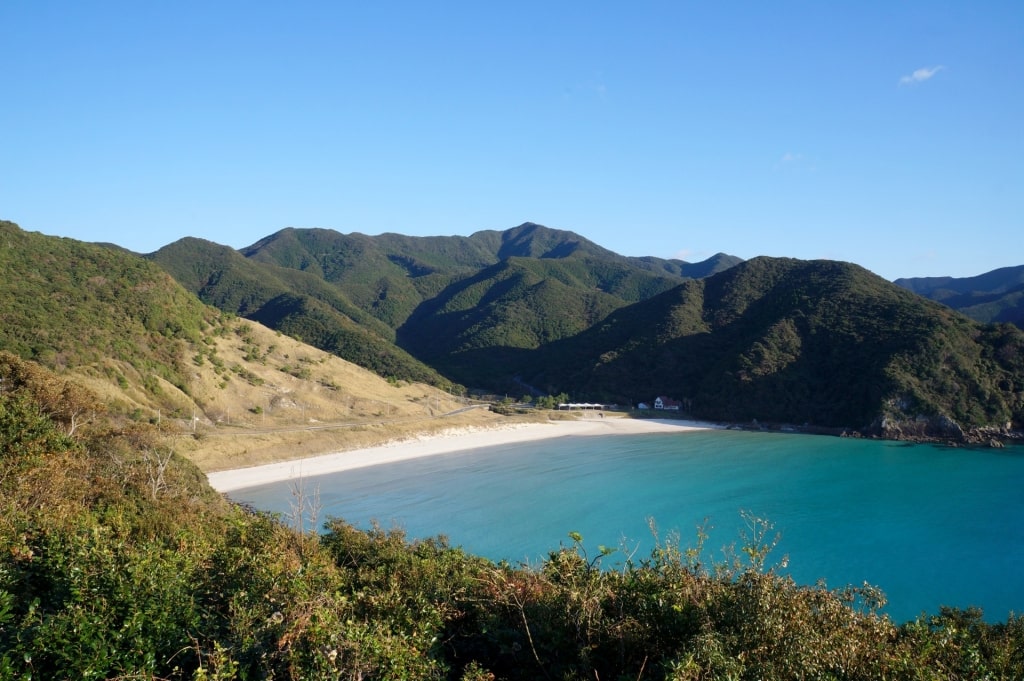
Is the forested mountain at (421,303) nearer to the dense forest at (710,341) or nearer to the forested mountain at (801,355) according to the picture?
the dense forest at (710,341)

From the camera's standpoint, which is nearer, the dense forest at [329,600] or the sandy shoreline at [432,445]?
the dense forest at [329,600]

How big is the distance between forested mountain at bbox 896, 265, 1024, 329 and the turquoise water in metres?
66.4

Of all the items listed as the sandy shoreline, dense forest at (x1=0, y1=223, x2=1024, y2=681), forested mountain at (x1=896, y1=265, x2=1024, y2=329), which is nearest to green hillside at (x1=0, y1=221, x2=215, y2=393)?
dense forest at (x1=0, y1=223, x2=1024, y2=681)

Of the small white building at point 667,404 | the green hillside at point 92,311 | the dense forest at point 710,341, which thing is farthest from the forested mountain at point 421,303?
the green hillside at point 92,311

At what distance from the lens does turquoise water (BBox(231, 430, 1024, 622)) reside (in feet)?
89.4

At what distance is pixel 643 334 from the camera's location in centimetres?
9469

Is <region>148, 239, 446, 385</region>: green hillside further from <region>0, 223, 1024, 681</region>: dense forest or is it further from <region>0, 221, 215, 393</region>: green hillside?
<region>0, 223, 1024, 681</region>: dense forest

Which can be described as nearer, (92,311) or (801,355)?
(92,311)

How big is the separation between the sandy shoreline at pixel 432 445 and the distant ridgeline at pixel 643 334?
1201 centimetres

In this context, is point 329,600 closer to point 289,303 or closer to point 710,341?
point 710,341

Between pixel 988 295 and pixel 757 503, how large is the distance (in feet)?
430

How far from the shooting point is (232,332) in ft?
210

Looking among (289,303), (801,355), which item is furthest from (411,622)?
(289,303)

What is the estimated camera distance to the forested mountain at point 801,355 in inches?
2429
